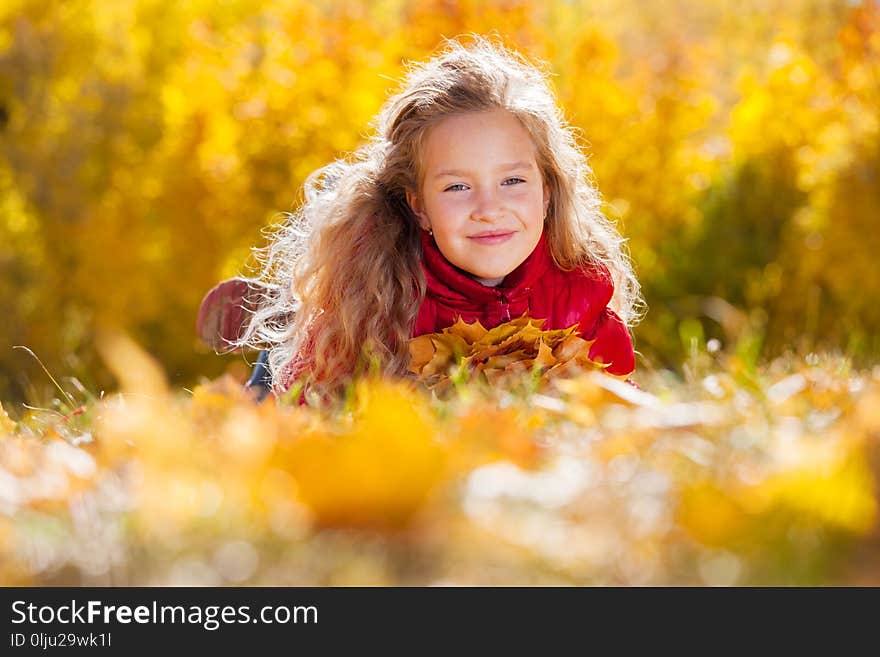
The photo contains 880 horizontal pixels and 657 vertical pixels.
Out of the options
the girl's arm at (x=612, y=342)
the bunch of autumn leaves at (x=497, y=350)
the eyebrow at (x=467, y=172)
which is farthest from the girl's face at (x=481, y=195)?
the bunch of autumn leaves at (x=497, y=350)

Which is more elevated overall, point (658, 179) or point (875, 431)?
point (658, 179)

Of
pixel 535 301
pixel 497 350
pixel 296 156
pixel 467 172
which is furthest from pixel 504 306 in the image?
pixel 296 156

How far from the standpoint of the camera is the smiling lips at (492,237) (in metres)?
2.81

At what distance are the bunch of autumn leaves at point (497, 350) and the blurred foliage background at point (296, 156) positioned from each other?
7.36 m

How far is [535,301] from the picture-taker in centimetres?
289

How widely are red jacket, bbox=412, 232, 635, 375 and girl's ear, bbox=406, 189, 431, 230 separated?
0.11ft

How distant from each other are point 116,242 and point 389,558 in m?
11.8

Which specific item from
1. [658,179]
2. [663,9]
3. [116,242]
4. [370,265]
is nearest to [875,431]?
[370,265]

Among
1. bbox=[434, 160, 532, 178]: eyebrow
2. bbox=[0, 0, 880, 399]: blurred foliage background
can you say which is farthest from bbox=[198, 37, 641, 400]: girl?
bbox=[0, 0, 880, 399]: blurred foliage background

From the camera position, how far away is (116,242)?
39.6 ft

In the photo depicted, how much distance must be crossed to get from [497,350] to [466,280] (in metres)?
0.52

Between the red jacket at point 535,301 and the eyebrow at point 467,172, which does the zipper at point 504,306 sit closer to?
the red jacket at point 535,301

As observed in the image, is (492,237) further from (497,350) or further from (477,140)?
(497,350)
